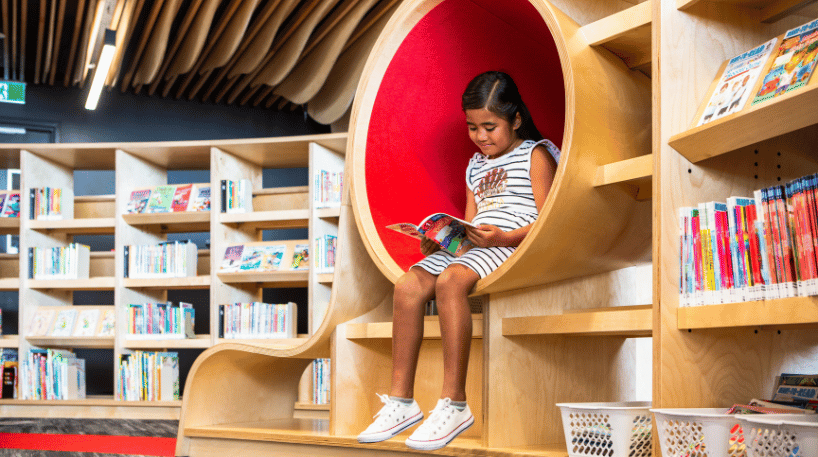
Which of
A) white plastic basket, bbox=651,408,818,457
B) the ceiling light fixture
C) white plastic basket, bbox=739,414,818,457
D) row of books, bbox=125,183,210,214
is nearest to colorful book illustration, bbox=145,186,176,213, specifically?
row of books, bbox=125,183,210,214

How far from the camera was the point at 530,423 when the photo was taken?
6.41 feet

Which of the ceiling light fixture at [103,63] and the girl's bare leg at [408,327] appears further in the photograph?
the ceiling light fixture at [103,63]

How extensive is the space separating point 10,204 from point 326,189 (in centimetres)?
240

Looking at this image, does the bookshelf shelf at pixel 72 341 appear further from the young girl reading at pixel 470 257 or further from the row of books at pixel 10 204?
the young girl reading at pixel 470 257

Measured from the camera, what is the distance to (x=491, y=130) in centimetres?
221

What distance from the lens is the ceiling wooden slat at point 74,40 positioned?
5.65 meters

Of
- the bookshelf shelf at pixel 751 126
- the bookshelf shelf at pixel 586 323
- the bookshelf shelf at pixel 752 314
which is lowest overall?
the bookshelf shelf at pixel 586 323

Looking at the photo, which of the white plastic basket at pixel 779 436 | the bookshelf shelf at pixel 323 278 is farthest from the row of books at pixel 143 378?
the white plastic basket at pixel 779 436

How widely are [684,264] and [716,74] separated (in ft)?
1.48

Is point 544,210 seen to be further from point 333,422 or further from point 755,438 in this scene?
point 333,422

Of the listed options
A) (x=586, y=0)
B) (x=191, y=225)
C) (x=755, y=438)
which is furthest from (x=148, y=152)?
(x=755, y=438)

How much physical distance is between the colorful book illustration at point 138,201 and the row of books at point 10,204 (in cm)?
89

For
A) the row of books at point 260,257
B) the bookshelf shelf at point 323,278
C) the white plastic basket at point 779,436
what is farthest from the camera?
the row of books at point 260,257

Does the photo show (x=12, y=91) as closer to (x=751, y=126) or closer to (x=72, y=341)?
(x=72, y=341)
